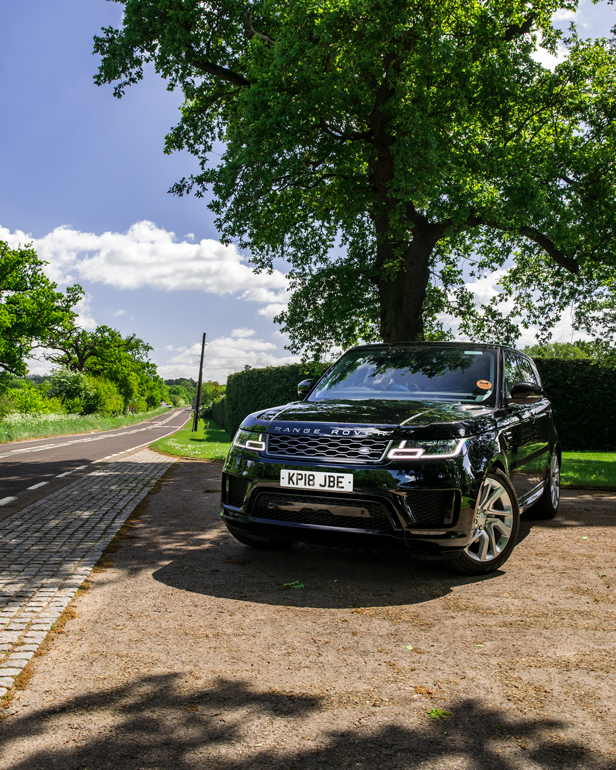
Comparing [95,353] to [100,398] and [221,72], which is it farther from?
[221,72]

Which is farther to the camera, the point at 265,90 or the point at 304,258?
the point at 304,258

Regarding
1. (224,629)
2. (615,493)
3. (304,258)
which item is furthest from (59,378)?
(224,629)

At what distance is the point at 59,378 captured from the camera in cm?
6069

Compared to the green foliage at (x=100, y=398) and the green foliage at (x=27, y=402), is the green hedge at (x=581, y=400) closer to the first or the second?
the green foliage at (x=27, y=402)

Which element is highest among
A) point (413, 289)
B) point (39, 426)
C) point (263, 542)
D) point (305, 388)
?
point (413, 289)

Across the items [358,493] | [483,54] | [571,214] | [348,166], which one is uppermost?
[483,54]

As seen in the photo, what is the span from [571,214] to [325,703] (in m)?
12.7

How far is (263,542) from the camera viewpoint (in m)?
5.66

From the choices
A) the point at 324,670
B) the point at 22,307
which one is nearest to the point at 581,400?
the point at 324,670

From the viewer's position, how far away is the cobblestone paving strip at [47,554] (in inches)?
142

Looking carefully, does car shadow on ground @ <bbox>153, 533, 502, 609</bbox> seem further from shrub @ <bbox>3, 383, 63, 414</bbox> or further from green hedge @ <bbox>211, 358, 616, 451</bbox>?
shrub @ <bbox>3, 383, 63, 414</bbox>

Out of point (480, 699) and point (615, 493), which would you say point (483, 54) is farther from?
point (480, 699)

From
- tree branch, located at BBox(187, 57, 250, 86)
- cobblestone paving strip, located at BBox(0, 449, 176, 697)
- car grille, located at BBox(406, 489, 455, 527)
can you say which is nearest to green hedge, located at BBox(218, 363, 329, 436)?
tree branch, located at BBox(187, 57, 250, 86)

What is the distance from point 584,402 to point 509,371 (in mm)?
16871
